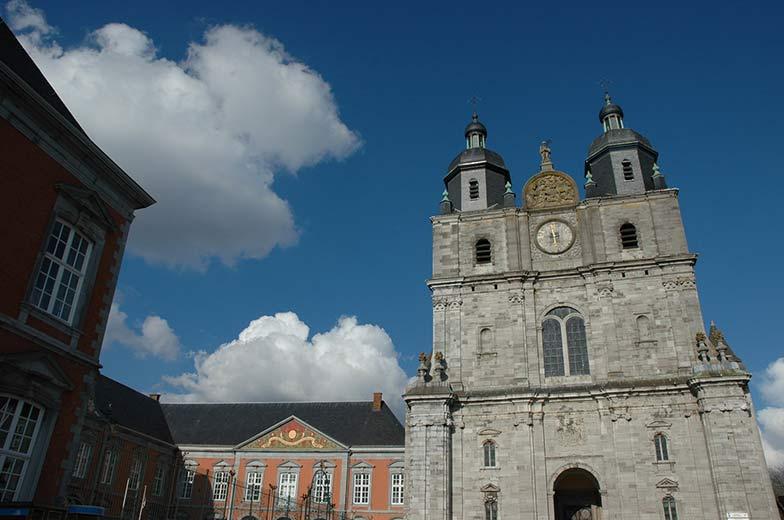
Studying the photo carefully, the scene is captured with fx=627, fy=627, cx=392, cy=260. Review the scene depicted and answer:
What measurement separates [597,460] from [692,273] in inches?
306

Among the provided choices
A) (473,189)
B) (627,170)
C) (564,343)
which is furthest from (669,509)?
(473,189)

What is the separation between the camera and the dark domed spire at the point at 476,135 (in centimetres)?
3025

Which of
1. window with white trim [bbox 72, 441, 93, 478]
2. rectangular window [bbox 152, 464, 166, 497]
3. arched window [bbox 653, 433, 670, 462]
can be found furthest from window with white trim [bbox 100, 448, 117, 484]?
arched window [bbox 653, 433, 670, 462]

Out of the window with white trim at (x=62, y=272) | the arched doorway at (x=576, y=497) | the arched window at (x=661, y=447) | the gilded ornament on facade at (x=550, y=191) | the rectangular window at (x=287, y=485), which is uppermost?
the gilded ornament on facade at (x=550, y=191)

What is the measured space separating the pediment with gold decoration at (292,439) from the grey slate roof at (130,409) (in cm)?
508

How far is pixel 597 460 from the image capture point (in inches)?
848

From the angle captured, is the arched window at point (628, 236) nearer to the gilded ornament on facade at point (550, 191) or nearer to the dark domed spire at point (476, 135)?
the gilded ornament on facade at point (550, 191)

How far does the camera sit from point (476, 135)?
30.4 m

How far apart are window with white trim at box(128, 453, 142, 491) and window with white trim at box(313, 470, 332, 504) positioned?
356 inches

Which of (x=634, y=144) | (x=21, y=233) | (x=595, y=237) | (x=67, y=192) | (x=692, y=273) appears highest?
(x=634, y=144)

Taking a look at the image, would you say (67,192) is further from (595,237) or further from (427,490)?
(595,237)

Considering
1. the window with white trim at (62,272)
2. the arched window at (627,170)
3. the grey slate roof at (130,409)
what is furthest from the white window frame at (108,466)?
the arched window at (627,170)

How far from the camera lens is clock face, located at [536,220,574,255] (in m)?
25.5


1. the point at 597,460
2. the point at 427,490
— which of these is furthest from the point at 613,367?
the point at 427,490
